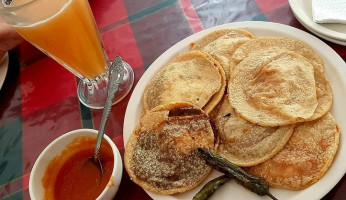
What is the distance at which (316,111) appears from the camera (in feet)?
3.91

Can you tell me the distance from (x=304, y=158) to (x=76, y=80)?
3.83 ft

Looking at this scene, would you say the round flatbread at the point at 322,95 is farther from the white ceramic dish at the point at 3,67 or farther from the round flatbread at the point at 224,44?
the white ceramic dish at the point at 3,67

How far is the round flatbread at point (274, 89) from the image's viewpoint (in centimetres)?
118

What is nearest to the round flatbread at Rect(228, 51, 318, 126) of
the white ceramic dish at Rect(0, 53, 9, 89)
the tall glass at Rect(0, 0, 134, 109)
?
the tall glass at Rect(0, 0, 134, 109)

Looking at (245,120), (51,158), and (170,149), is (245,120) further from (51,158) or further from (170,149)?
(51,158)

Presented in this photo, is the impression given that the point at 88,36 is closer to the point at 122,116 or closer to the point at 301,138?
the point at 122,116

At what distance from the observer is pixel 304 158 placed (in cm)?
112

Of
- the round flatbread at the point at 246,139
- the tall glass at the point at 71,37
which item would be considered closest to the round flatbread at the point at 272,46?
the round flatbread at the point at 246,139

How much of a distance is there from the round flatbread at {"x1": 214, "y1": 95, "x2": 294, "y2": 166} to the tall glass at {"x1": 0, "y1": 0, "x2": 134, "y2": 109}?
58cm

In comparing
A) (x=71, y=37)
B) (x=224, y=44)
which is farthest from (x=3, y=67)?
(x=224, y=44)

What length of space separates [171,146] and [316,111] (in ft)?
1.60

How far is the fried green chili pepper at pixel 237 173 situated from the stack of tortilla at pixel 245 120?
0.03m

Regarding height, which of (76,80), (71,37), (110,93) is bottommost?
(76,80)

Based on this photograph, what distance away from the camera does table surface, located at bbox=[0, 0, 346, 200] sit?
1.63 meters
